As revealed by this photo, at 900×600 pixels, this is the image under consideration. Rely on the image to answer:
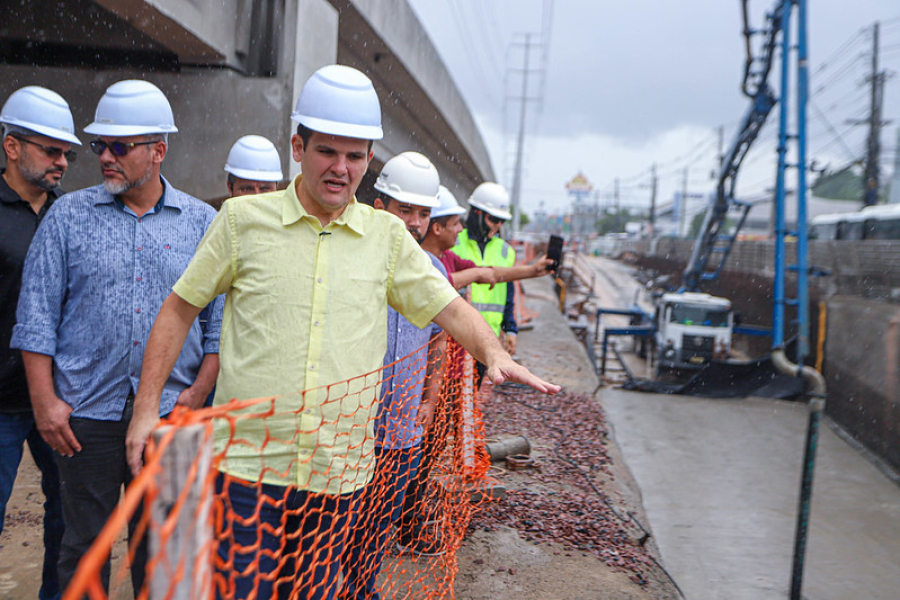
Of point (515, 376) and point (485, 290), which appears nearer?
point (515, 376)

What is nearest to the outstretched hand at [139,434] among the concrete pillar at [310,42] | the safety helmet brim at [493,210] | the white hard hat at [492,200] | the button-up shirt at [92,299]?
the button-up shirt at [92,299]

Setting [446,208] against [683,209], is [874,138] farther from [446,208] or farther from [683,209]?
[683,209]

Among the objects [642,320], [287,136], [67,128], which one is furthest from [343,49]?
[642,320]

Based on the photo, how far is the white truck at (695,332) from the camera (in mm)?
16969

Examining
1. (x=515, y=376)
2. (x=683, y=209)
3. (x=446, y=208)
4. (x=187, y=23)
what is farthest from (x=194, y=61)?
(x=683, y=209)

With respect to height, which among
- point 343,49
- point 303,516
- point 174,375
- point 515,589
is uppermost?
point 343,49

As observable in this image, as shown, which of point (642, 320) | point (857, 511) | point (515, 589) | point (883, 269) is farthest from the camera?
point (642, 320)

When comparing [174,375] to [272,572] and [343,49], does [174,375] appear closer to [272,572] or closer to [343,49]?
[272,572]

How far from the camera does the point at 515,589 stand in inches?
154

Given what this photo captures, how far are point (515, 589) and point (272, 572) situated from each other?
2158 mm

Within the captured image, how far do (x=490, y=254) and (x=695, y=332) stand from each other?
1248 cm

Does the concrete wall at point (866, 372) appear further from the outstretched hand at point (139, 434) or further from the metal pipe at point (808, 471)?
the outstretched hand at point (139, 434)

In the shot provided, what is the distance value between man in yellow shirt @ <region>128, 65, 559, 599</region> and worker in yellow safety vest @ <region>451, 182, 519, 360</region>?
321cm

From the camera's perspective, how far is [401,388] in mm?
3262
